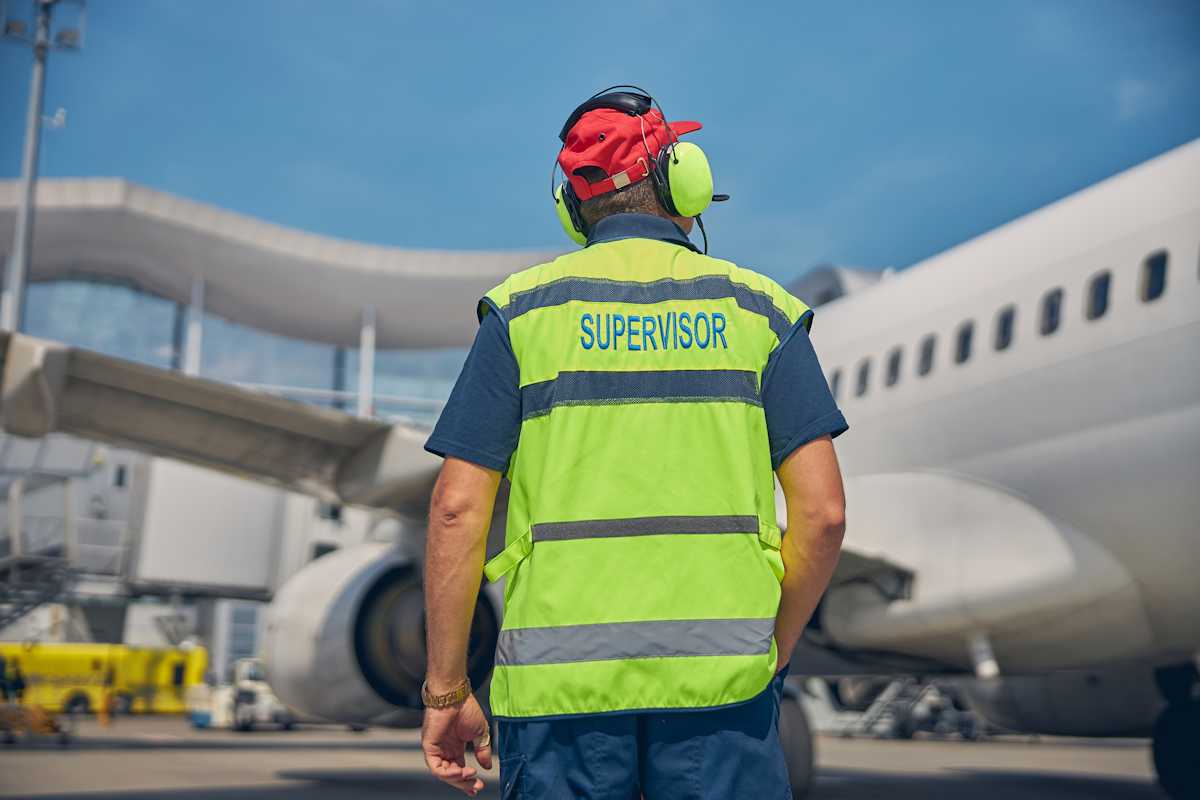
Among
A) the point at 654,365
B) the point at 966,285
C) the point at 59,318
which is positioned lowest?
the point at 654,365

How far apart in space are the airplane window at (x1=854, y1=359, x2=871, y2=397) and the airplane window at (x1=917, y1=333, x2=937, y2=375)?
72 centimetres

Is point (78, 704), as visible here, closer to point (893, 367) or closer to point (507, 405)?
point (893, 367)

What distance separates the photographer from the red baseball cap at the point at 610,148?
2225mm

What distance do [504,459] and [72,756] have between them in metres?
Answer: 15.2

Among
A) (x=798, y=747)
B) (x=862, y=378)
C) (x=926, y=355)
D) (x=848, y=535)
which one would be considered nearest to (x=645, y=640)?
(x=848, y=535)

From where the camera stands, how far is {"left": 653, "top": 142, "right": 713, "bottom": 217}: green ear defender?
2.26 metres

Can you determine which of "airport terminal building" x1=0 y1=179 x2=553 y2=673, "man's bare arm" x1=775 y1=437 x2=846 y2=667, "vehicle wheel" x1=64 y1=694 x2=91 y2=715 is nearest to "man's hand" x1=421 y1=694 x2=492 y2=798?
"man's bare arm" x1=775 y1=437 x2=846 y2=667

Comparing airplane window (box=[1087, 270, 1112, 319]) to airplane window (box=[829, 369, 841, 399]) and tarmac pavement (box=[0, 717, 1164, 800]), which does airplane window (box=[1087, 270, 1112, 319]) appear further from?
tarmac pavement (box=[0, 717, 1164, 800])

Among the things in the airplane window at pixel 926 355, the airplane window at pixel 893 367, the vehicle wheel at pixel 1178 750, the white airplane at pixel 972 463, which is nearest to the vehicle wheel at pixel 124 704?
the white airplane at pixel 972 463

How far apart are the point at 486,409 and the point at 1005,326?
643 cm

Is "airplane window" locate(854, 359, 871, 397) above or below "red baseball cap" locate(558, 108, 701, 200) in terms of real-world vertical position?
above

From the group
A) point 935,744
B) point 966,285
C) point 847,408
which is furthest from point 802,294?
point 935,744

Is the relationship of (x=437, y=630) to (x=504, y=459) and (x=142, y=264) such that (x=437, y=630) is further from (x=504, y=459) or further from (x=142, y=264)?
(x=142, y=264)

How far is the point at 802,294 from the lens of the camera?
11703 mm
